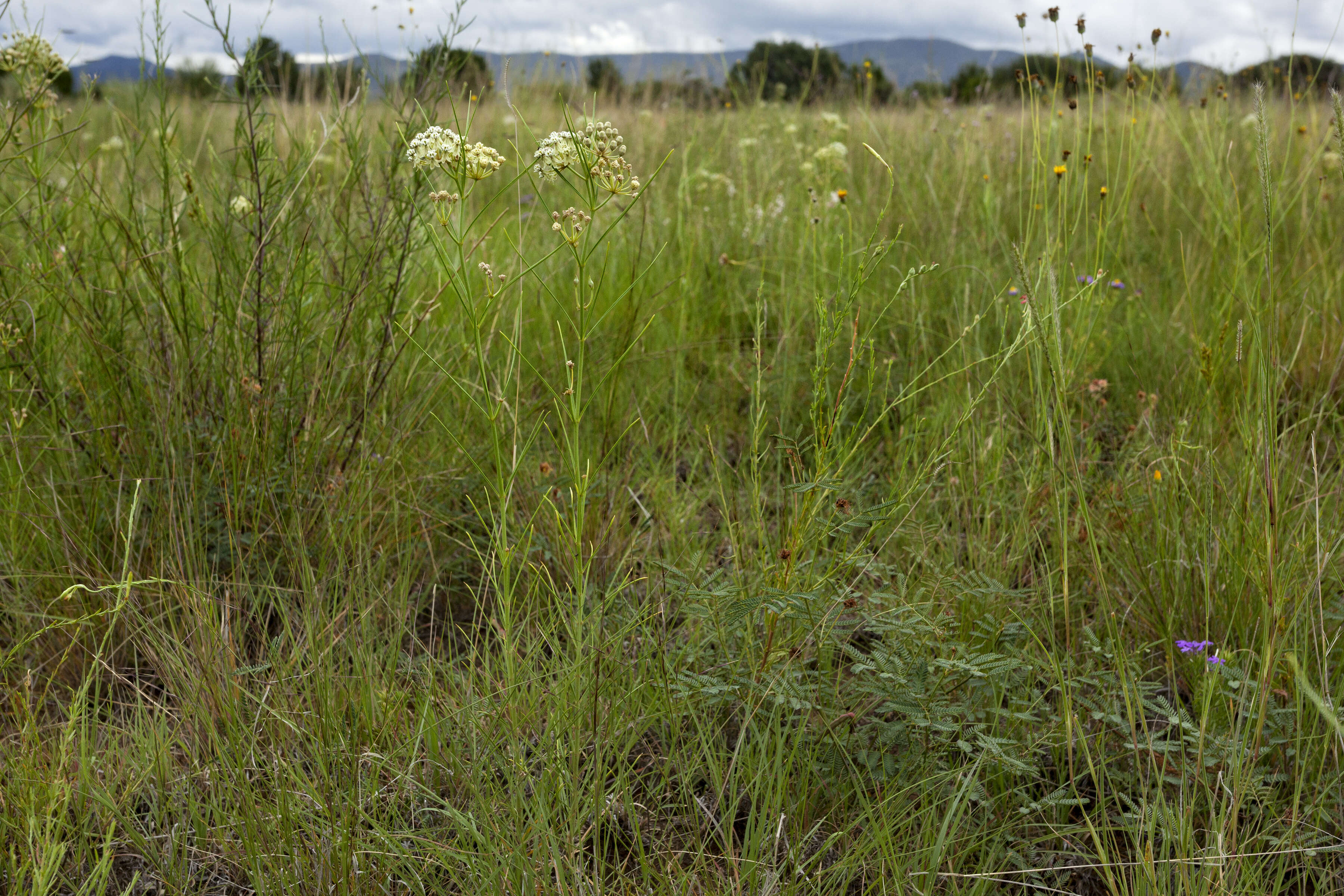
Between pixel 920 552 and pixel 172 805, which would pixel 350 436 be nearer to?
pixel 172 805

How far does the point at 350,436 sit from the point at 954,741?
1.44 metres

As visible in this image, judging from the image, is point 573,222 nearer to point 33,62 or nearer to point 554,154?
point 554,154

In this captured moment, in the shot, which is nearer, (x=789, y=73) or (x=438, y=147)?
(x=438, y=147)

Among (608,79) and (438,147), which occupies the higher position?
(608,79)

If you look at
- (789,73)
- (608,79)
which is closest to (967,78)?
(789,73)

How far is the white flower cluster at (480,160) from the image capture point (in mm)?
1136

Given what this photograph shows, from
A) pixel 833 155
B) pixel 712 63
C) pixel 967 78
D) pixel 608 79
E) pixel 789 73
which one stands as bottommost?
pixel 833 155

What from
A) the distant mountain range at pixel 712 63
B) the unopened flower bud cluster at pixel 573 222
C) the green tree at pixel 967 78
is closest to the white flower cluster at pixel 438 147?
the unopened flower bud cluster at pixel 573 222

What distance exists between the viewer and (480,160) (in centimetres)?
116

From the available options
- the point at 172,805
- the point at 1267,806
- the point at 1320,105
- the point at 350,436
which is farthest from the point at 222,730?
the point at 1320,105

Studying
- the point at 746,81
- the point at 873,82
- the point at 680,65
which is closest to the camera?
the point at 746,81

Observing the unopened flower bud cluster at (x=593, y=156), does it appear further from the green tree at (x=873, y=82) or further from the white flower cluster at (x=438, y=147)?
the green tree at (x=873, y=82)

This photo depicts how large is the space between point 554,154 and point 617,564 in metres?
1.02

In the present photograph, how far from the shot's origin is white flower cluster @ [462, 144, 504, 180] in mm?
1136
